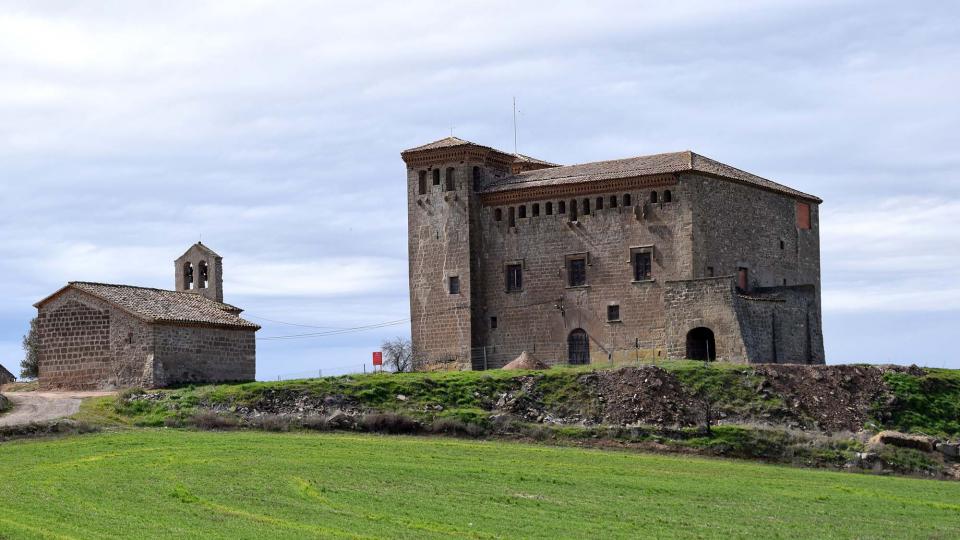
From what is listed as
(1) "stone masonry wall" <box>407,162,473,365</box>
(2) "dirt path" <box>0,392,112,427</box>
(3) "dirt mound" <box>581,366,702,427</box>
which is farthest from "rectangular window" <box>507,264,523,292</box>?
(2) "dirt path" <box>0,392,112,427</box>

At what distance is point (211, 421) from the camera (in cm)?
4575

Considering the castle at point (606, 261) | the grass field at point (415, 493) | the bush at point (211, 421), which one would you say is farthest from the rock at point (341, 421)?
the castle at point (606, 261)

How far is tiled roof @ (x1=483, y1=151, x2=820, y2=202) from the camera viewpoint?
60.0 meters

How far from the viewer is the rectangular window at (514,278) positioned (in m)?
62.9

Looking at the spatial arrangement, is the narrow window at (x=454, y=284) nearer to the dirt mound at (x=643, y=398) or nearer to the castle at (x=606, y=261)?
the castle at (x=606, y=261)

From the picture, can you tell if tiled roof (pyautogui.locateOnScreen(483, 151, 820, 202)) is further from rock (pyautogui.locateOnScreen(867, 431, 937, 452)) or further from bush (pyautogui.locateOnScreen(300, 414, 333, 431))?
bush (pyautogui.locateOnScreen(300, 414, 333, 431))

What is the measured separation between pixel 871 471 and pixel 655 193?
780 inches

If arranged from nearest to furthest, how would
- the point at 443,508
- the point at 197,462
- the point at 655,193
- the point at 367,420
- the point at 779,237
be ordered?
the point at 443,508
the point at 197,462
the point at 367,420
the point at 655,193
the point at 779,237

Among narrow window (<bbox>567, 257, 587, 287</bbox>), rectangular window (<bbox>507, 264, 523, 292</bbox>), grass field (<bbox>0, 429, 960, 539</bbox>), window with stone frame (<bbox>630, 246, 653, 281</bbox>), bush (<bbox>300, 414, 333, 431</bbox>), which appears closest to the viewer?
grass field (<bbox>0, 429, 960, 539</bbox>)

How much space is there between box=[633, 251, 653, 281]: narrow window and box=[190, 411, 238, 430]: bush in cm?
2072

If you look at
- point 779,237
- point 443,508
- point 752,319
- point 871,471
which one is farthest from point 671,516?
point 779,237

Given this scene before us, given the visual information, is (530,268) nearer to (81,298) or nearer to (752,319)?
(752,319)

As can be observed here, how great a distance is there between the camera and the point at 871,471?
43.0 metres

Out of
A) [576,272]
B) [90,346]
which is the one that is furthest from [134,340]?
[576,272]
